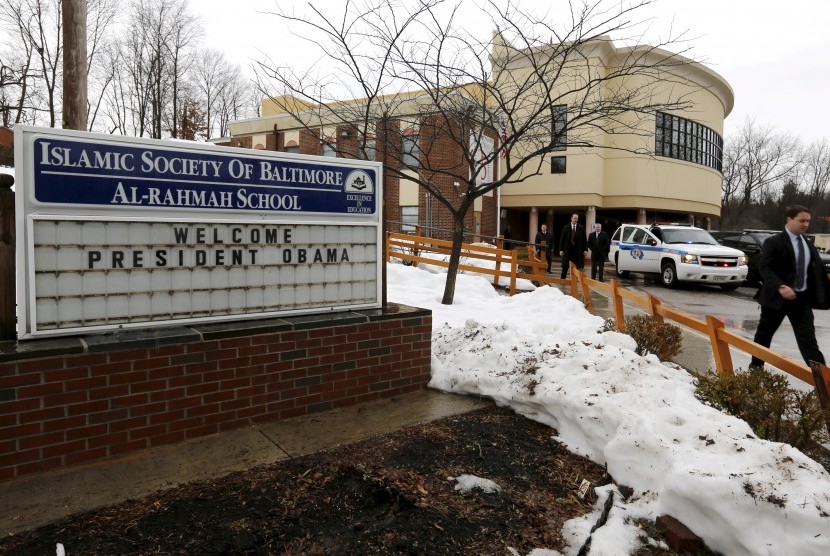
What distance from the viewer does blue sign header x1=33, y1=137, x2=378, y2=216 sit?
3797 millimetres

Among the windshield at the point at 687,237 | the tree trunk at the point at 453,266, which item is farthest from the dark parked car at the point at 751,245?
the tree trunk at the point at 453,266

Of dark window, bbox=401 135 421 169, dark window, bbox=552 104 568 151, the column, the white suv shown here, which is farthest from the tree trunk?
the column

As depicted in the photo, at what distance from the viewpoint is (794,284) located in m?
5.81

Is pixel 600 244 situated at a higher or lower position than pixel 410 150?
lower

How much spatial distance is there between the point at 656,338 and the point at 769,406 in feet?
7.46

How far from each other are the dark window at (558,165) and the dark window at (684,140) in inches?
179

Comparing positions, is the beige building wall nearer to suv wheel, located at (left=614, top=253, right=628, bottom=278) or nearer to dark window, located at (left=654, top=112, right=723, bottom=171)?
dark window, located at (left=654, top=112, right=723, bottom=171)

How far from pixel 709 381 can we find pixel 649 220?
3200 centimetres

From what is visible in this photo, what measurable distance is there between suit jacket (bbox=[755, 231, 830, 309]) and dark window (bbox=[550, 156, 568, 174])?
24.6 m

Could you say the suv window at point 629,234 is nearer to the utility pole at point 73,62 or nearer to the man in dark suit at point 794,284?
the man in dark suit at point 794,284

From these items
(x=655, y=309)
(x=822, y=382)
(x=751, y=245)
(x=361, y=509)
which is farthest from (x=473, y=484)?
(x=751, y=245)

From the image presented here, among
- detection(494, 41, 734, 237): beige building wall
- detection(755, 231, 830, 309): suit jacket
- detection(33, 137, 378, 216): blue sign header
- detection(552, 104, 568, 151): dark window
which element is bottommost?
detection(755, 231, 830, 309): suit jacket

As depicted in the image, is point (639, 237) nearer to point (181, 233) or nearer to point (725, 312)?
point (725, 312)

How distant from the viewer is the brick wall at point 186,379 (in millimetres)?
3521
